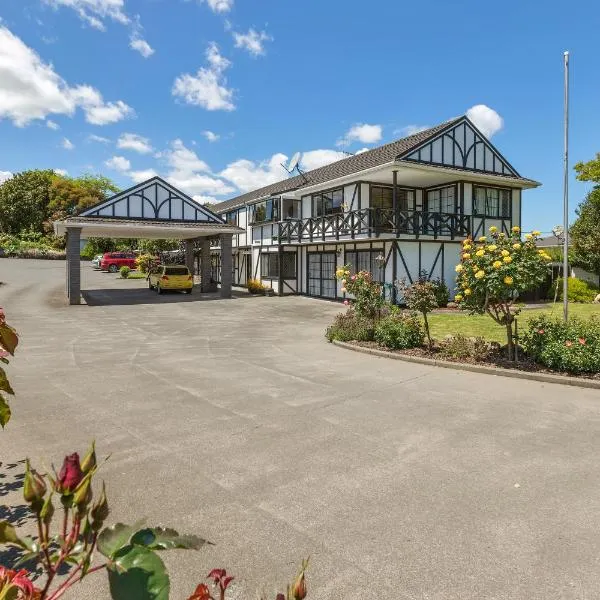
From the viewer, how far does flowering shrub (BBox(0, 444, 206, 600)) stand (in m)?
1.03

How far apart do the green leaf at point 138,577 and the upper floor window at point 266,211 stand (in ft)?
92.8

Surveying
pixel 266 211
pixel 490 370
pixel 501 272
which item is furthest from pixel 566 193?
pixel 266 211

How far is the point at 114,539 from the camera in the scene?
3.77 feet

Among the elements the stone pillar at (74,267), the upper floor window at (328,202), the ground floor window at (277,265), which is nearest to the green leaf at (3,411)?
the stone pillar at (74,267)

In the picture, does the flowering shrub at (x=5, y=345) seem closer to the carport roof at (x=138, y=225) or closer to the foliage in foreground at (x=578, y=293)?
the carport roof at (x=138, y=225)

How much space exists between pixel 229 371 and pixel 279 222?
19732mm

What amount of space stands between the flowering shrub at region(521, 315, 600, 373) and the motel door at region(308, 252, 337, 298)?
634 inches

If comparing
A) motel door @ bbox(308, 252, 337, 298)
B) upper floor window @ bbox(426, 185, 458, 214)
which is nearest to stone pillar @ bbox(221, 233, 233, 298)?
motel door @ bbox(308, 252, 337, 298)

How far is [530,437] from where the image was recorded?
5.93m

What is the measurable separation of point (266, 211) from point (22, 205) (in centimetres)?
4879

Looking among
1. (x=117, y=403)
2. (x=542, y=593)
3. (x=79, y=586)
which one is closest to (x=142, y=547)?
(x=79, y=586)

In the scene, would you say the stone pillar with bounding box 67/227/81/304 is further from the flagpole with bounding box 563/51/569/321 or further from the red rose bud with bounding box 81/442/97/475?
the red rose bud with bounding box 81/442/97/475

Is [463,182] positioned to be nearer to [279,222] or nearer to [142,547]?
[279,222]

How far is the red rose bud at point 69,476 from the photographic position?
39.8 inches
